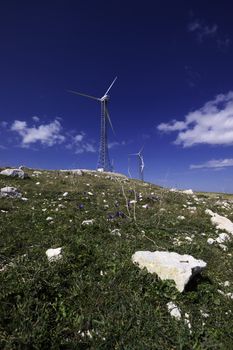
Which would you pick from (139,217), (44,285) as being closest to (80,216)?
(139,217)

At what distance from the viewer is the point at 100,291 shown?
539cm

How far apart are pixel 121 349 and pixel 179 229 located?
20.8 feet

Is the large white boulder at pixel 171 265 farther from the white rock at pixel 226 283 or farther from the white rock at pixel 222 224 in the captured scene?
the white rock at pixel 222 224

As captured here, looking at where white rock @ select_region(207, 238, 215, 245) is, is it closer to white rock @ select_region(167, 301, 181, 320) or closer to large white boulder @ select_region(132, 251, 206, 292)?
large white boulder @ select_region(132, 251, 206, 292)

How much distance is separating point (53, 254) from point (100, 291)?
1.70 meters

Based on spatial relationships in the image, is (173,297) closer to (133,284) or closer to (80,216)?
(133,284)

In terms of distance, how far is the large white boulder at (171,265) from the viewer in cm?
588

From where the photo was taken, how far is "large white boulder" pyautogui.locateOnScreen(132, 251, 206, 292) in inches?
231

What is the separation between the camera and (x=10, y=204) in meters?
10.9

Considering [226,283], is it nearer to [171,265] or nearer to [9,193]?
[171,265]

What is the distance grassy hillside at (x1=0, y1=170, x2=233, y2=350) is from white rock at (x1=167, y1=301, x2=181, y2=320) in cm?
9

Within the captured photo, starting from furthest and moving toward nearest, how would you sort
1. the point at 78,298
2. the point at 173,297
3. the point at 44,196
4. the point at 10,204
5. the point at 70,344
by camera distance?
the point at 44,196, the point at 10,204, the point at 173,297, the point at 78,298, the point at 70,344

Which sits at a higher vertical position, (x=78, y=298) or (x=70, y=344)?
(x=78, y=298)

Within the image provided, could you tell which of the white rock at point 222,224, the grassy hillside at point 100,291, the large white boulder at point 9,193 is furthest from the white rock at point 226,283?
the large white boulder at point 9,193
